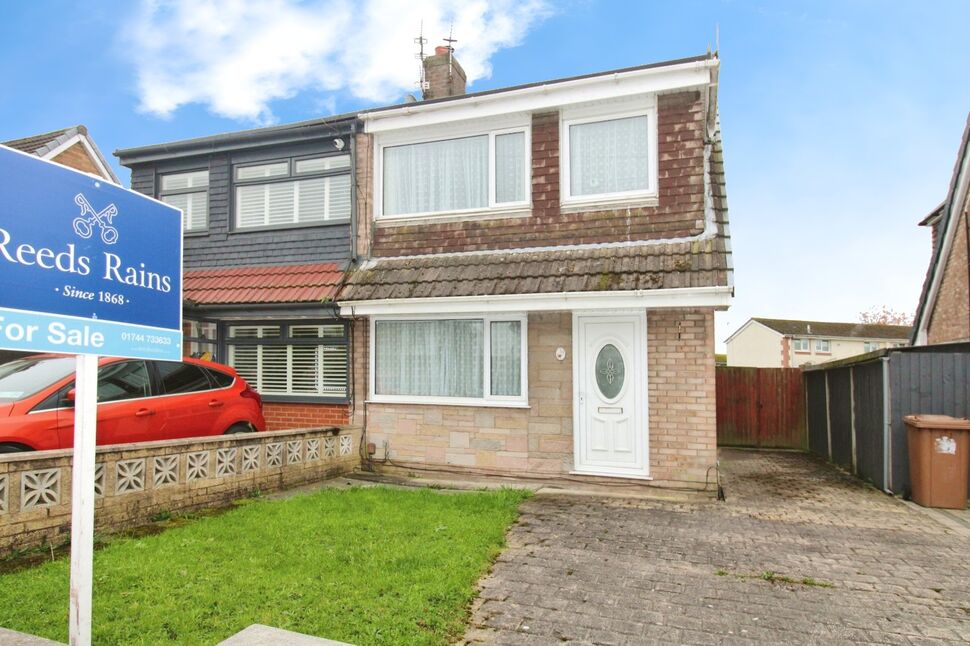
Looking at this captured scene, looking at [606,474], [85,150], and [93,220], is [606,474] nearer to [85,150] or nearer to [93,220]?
[93,220]

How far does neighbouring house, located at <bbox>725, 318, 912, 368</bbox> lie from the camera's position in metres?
46.4

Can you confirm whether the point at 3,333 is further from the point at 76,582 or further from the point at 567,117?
the point at 567,117

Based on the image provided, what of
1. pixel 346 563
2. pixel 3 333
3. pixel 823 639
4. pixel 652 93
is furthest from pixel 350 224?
pixel 823 639

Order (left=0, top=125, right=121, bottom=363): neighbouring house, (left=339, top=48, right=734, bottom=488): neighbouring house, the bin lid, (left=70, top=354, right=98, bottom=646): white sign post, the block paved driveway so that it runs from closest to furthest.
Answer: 1. (left=70, top=354, right=98, bottom=646): white sign post
2. the block paved driveway
3. the bin lid
4. (left=339, top=48, right=734, bottom=488): neighbouring house
5. (left=0, top=125, right=121, bottom=363): neighbouring house

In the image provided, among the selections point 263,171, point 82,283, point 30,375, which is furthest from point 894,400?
point 30,375

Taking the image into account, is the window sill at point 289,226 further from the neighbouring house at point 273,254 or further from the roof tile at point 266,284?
the roof tile at point 266,284

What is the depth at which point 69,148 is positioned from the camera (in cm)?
1612

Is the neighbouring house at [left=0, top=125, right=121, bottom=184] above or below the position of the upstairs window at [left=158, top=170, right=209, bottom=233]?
above

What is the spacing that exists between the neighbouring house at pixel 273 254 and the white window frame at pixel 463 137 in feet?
1.53

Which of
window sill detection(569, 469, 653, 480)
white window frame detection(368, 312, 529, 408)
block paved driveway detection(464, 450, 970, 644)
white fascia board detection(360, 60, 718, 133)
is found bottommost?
block paved driveway detection(464, 450, 970, 644)

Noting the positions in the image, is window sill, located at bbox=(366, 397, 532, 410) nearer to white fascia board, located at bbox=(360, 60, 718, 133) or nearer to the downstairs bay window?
the downstairs bay window

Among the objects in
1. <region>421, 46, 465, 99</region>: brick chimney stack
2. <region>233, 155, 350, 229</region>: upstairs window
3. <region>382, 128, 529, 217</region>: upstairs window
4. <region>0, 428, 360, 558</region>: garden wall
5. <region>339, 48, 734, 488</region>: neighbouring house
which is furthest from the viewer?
<region>421, 46, 465, 99</region>: brick chimney stack

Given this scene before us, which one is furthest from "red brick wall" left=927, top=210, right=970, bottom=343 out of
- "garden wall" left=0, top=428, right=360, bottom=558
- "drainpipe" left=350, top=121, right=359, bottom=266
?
"garden wall" left=0, top=428, right=360, bottom=558

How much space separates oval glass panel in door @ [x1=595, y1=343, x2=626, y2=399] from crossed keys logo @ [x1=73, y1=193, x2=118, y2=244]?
6.50 metres
